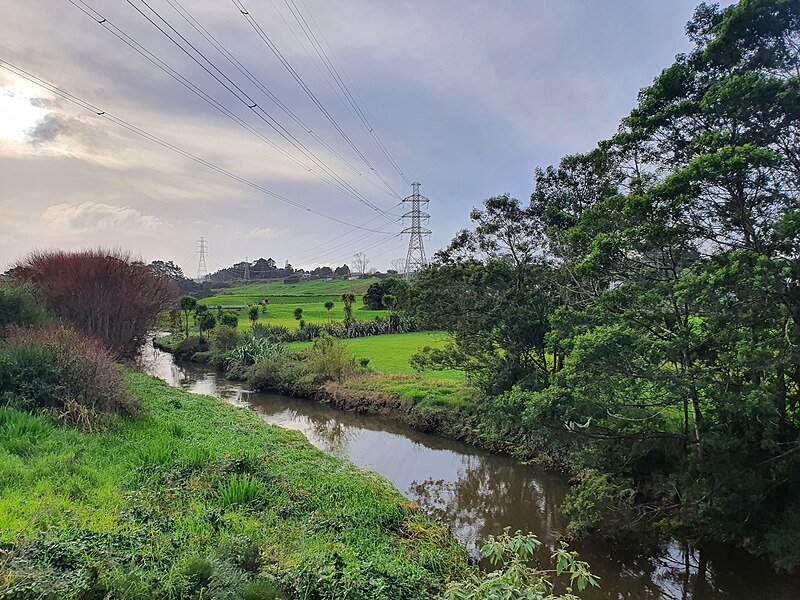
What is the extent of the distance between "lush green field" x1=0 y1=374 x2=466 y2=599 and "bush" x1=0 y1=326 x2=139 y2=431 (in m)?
0.68

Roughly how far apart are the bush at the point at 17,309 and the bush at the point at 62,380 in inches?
164

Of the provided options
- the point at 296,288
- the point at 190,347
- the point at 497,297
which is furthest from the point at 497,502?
the point at 296,288

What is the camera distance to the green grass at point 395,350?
942 inches

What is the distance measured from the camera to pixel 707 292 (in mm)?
7355

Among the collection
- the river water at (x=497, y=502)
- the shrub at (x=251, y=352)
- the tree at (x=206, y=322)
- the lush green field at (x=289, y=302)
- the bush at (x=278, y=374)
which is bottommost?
the river water at (x=497, y=502)

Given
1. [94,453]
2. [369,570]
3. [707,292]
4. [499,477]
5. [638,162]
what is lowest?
[499,477]

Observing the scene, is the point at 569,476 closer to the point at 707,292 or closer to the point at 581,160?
the point at 707,292

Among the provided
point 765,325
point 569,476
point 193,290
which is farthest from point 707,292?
point 193,290

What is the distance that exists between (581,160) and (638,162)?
13.5 ft

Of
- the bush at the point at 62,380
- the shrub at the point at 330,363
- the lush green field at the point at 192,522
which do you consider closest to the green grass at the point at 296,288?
the shrub at the point at 330,363

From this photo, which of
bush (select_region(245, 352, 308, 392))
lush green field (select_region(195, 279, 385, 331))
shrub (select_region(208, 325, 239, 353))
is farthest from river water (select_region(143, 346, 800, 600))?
lush green field (select_region(195, 279, 385, 331))

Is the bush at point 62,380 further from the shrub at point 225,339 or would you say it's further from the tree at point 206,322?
the tree at point 206,322

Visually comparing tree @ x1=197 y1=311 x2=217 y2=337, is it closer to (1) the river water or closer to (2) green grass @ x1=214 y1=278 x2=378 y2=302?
(1) the river water

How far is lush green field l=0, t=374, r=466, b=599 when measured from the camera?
4.70 m
